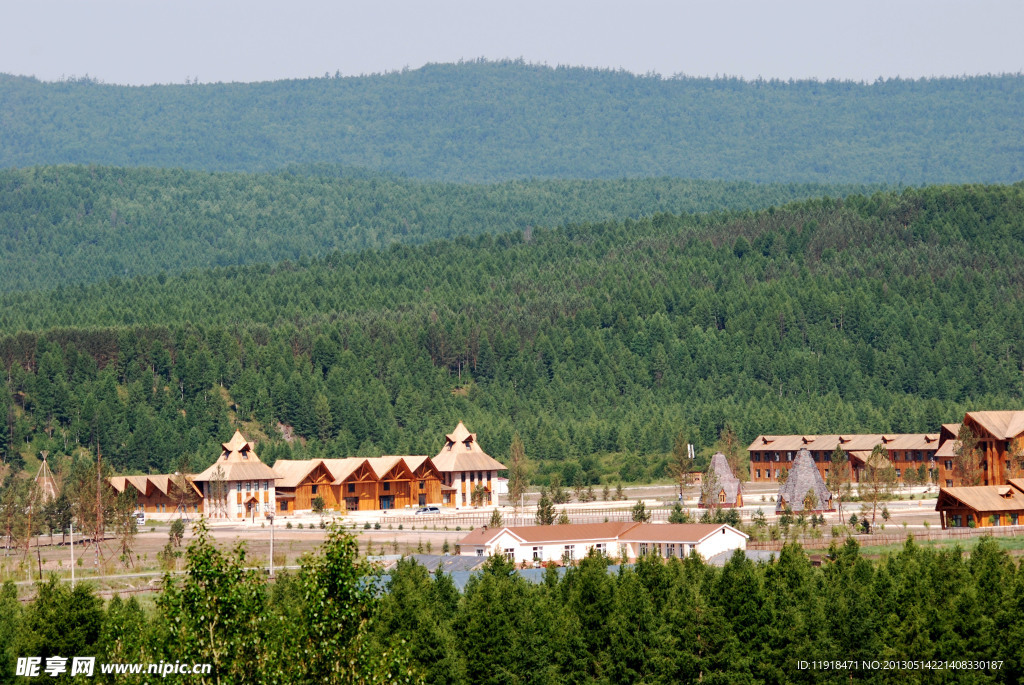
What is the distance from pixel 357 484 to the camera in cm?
15012

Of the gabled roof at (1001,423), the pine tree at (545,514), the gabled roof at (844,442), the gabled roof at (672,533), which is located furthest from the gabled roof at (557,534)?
the gabled roof at (844,442)

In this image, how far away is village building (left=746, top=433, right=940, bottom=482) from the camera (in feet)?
525

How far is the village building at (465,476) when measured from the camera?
155m

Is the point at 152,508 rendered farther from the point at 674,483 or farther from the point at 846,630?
the point at 846,630

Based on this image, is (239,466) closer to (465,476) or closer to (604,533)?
(465,476)

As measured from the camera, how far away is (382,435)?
18788 centimetres

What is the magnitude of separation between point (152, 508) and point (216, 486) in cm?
A: 785

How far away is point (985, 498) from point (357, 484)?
2624 inches

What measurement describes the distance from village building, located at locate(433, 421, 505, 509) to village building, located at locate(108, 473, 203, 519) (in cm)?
2348

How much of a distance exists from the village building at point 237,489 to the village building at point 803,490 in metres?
48.4

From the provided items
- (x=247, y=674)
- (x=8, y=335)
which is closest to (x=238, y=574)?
(x=247, y=674)

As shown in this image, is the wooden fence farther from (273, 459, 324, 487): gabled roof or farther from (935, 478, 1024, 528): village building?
(273, 459, 324, 487): gabled roof

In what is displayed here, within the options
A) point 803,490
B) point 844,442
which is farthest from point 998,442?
point 844,442

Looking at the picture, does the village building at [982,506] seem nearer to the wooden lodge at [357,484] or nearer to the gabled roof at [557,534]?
the gabled roof at [557,534]
